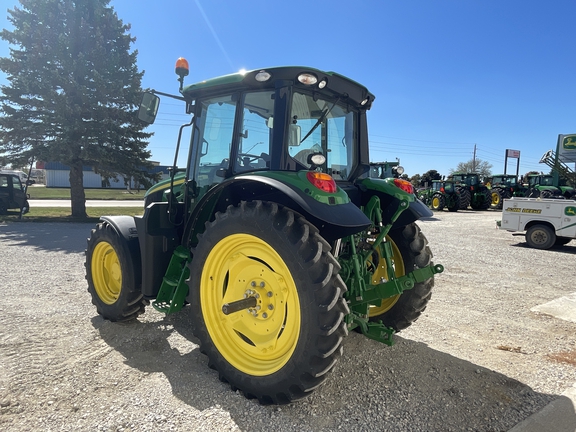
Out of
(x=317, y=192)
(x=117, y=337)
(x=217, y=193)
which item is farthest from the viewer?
(x=117, y=337)

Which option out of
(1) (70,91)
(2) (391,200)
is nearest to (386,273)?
(2) (391,200)

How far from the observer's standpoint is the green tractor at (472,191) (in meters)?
24.4

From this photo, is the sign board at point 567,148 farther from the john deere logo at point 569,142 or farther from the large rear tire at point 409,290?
the large rear tire at point 409,290

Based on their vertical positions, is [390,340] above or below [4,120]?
below

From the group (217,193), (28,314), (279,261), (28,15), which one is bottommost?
(28,314)

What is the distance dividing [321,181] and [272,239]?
529 millimetres

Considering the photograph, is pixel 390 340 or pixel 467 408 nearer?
pixel 467 408

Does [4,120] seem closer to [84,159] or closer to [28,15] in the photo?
[84,159]

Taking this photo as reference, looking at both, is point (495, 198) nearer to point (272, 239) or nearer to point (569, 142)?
point (569, 142)

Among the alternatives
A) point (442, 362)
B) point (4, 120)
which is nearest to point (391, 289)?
point (442, 362)

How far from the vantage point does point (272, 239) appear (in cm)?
253

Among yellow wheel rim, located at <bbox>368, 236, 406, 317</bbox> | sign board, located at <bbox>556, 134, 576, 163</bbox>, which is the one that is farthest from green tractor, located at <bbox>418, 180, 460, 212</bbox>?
yellow wheel rim, located at <bbox>368, 236, 406, 317</bbox>

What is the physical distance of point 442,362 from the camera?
3.33m

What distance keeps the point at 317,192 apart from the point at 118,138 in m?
14.4
